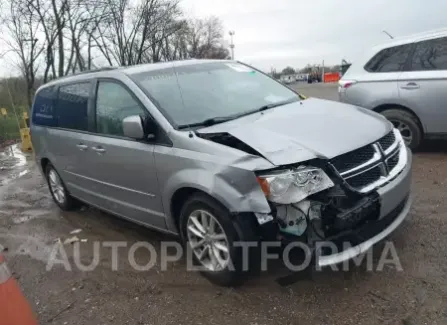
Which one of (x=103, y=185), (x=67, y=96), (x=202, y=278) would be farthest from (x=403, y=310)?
(x=67, y=96)

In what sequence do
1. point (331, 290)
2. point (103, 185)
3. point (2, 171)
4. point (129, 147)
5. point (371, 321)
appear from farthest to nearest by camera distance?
point (2, 171) → point (103, 185) → point (129, 147) → point (331, 290) → point (371, 321)

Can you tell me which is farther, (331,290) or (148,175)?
(148,175)

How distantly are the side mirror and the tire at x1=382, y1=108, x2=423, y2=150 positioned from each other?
4.21 m

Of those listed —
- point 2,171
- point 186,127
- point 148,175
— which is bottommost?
point 2,171

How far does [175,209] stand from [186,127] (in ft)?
2.25

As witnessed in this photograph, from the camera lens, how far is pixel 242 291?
3186 mm

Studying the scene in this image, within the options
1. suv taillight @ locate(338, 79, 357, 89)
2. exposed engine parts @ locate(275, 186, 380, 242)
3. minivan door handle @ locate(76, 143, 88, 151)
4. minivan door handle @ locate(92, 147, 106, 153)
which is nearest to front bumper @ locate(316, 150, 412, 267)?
exposed engine parts @ locate(275, 186, 380, 242)

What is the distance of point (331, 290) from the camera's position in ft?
10.1

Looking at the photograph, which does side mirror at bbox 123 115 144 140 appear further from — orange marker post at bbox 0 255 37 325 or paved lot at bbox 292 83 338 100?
paved lot at bbox 292 83 338 100

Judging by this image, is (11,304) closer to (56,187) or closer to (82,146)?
(82,146)

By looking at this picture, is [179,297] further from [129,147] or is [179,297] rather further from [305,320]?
[129,147]

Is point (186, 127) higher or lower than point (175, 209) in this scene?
higher

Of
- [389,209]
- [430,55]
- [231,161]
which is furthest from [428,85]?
[231,161]

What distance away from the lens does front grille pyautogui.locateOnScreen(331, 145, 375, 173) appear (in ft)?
9.48
